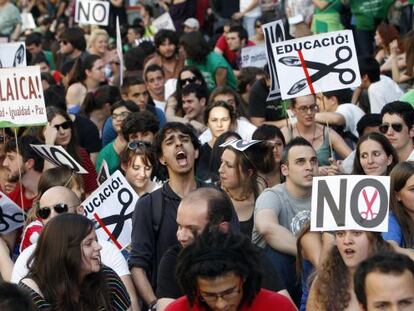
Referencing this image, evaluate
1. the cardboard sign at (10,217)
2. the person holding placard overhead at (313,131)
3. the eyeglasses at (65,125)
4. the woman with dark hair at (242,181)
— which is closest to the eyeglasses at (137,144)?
the woman with dark hair at (242,181)

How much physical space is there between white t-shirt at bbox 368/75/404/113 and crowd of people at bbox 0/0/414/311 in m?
0.02

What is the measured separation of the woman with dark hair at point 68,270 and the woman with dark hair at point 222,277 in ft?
2.29

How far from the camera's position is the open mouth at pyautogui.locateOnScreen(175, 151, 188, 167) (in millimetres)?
9172

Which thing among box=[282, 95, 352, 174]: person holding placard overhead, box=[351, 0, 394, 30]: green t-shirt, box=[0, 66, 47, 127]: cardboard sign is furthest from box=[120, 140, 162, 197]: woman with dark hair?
box=[351, 0, 394, 30]: green t-shirt

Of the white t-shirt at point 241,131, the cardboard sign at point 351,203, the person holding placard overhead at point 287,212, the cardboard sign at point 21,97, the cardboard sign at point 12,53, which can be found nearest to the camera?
the cardboard sign at point 351,203

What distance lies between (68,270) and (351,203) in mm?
1549

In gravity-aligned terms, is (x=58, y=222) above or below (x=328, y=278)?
above

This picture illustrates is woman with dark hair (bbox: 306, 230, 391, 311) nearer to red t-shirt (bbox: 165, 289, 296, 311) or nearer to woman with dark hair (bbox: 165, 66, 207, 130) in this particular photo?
red t-shirt (bbox: 165, 289, 296, 311)

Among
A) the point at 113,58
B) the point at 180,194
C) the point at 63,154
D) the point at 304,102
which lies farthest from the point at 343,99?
the point at 113,58

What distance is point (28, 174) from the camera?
35.6 ft

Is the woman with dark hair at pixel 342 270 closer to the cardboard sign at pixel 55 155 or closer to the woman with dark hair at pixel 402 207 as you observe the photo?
the woman with dark hair at pixel 402 207

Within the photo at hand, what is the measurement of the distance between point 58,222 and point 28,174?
145 inches

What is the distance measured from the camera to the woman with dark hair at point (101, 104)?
14977 millimetres

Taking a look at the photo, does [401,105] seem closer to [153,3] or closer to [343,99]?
[343,99]
